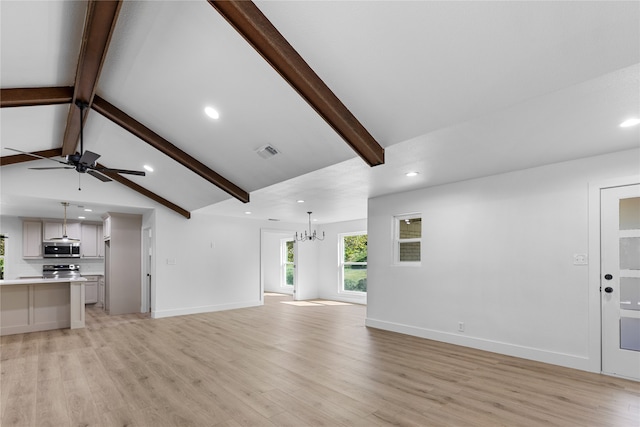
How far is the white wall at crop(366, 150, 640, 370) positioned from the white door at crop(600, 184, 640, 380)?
5.1 inches

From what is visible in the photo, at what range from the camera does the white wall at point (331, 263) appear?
31.0 feet

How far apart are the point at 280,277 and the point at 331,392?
8965mm

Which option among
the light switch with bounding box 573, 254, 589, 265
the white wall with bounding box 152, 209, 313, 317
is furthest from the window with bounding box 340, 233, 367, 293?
the light switch with bounding box 573, 254, 589, 265

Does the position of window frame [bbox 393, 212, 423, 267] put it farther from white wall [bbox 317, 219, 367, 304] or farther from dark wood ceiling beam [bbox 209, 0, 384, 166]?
white wall [bbox 317, 219, 367, 304]

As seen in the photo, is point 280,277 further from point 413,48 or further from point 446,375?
point 413,48

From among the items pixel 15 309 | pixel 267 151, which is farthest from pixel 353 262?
pixel 15 309

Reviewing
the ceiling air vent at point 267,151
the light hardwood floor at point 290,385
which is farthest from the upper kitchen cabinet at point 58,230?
the ceiling air vent at point 267,151

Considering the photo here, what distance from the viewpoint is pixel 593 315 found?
3.61 meters

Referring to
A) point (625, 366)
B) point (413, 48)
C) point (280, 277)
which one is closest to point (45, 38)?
point (413, 48)

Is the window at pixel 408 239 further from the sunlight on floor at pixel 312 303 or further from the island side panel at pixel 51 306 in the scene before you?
the island side panel at pixel 51 306

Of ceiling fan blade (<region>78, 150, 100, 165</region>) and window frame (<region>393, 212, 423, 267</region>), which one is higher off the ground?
ceiling fan blade (<region>78, 150, 100, 165</region>)

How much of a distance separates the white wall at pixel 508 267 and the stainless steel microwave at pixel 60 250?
831 cm

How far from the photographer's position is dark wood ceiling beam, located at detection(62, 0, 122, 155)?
96.2 inches

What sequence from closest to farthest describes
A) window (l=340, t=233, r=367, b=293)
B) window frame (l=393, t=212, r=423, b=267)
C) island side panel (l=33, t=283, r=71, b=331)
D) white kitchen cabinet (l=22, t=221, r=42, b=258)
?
window frame (l=393, t=212, r=423, b=267) → island side panel (l=33, t=283, r=71, b=331) → white kitchen cabinet (l=22, t=221, r=42, b=258) → window (l=340, t=233, r=367, b=293)
